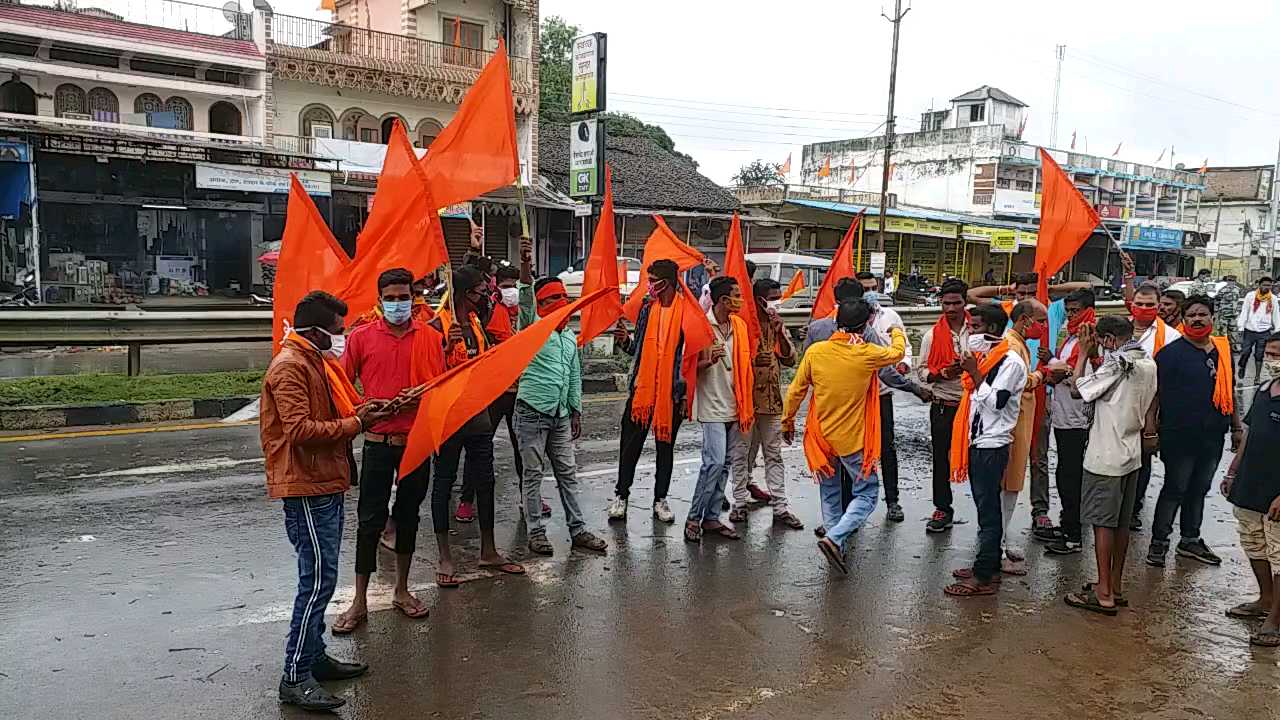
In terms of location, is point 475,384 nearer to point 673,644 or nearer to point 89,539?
point 673,644

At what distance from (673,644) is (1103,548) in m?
2.48

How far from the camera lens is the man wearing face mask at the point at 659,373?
632 centimetres

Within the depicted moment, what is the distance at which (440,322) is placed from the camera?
18.2ft

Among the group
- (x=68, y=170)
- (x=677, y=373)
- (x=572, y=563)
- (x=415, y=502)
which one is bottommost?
(x=572, y=563)

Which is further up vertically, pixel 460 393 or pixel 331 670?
pixel 460 393

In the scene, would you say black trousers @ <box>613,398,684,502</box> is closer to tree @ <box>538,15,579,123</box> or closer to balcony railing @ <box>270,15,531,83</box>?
balcony railing @ <box>270,15,531,83</box>

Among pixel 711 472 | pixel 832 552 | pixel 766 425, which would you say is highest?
pixel 766 425

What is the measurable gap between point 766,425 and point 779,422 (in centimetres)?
10

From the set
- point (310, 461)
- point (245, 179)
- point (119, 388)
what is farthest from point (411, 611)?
point (245, 179)

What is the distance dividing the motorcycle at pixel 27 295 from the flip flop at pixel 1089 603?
Result: 19.0 meters

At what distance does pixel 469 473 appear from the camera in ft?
18.9

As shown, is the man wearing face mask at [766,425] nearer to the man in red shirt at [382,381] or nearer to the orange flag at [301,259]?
the man in red shirt at [382,381]

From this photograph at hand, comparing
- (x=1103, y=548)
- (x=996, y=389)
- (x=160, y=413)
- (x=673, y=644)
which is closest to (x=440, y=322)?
(x=673, y=644)

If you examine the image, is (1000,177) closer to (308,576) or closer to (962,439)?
(962,439)
